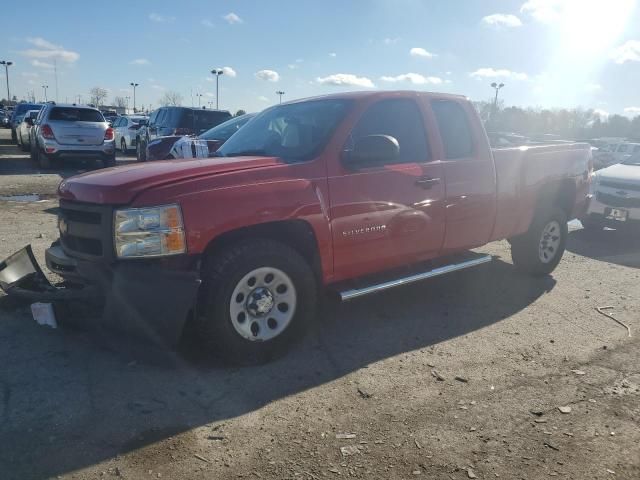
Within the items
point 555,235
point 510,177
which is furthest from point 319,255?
point 555,235

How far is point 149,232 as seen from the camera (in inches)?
134

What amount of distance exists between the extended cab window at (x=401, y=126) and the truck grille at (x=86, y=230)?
82.2 inches

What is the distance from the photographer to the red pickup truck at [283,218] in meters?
3.43

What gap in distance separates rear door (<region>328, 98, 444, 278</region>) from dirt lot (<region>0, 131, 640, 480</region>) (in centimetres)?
69

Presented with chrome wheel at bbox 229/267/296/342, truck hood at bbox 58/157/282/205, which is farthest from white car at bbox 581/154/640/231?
truck hood at bbox 58/157/282/205

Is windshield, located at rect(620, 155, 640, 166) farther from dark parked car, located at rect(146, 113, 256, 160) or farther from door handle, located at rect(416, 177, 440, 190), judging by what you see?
door handle, located at rect(416, 177, 440, 190)

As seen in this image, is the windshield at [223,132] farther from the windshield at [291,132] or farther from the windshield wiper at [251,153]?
the windshield wiper at [251,153]

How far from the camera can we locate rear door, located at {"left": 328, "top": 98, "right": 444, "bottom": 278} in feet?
13.6

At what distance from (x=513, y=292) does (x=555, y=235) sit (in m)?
1.12

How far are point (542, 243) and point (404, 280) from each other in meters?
2.62

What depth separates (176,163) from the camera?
4195mm

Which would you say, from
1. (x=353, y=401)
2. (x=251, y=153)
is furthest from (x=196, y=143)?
(x=353, y=401)

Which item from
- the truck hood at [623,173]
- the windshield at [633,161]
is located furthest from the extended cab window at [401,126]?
the windshield at [633,161]

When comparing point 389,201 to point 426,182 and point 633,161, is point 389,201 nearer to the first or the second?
point 426,182
